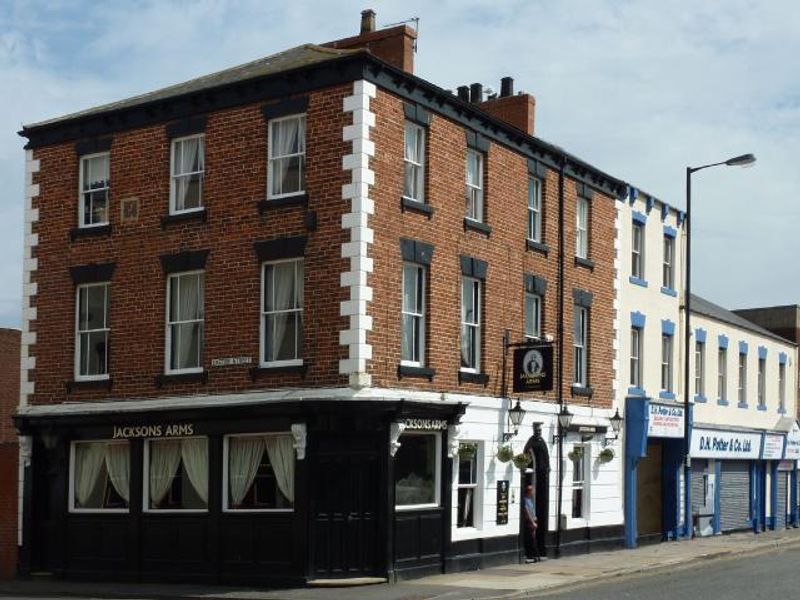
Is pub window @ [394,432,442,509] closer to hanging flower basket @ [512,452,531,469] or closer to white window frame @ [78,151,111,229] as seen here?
hanging flower basket @ [512,452,531,469]

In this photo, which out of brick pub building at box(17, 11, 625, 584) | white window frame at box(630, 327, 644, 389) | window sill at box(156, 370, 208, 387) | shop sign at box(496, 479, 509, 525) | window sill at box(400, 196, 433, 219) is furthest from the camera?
white window frame at box(630, 327, 644, 389)

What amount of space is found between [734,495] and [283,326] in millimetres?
21921

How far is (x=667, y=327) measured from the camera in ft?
120

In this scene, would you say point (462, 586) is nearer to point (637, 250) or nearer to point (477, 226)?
point (477, 226)

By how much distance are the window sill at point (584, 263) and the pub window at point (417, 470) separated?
7.56 meters

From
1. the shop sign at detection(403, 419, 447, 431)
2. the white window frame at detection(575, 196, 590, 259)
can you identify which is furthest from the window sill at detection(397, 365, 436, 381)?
the white window frame at detection(575, 196, 590, 259)

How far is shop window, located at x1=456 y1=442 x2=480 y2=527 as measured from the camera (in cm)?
2658

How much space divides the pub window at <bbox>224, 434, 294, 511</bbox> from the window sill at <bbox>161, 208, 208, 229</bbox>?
4.37 m

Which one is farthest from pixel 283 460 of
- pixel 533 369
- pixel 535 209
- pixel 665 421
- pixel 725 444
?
pixel 725 444

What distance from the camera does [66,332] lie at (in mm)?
27734

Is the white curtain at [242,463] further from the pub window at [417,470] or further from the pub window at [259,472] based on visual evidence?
the pub window at [417,470]

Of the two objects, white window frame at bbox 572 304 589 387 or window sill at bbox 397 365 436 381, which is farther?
white window frame at bbox 572 304 589 387

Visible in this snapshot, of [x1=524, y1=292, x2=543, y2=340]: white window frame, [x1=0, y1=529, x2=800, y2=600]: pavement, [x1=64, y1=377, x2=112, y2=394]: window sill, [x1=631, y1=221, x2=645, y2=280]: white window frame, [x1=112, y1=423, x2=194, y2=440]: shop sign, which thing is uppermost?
[x1=631, y1=221, x2=645, y2=280]: white window frame

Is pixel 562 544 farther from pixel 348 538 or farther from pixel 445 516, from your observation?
pixel 348 538
